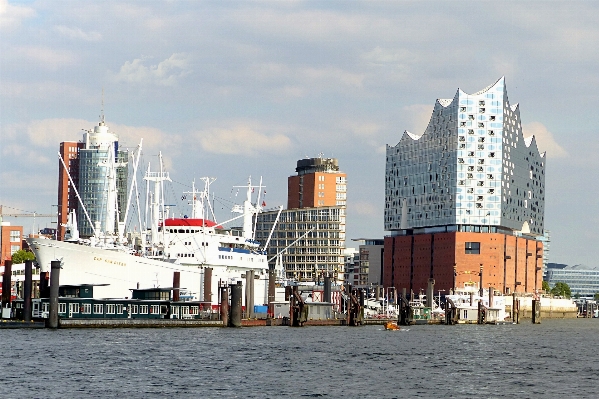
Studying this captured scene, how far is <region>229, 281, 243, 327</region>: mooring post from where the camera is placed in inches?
5197

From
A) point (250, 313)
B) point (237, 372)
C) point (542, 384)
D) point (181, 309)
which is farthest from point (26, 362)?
point (250, 313)

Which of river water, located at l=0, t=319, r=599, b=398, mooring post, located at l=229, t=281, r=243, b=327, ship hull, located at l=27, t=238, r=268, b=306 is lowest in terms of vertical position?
river water, located at l=0, t=319, r=599, b=398

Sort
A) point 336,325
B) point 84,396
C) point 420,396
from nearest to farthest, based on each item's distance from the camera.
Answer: point 84,396 < point 420,396 < point 336,325

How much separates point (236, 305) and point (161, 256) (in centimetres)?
3154

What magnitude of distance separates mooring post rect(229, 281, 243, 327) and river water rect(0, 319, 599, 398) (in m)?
4.88

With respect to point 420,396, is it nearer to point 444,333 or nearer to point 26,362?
point 26,362

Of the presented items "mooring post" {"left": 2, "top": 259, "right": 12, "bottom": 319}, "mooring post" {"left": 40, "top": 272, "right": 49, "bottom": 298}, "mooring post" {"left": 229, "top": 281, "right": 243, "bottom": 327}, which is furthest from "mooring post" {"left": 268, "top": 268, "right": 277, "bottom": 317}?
"mooring post" {"left": 2, "top": 259, "right": 12, "bottom": 319}

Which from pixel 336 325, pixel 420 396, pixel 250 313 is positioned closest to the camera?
pixel 420 396

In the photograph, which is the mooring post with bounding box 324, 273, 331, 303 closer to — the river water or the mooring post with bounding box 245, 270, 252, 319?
the mooring post with bounding box 245, 270, 252, 319

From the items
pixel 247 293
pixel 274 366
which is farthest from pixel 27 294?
pixel 274 366

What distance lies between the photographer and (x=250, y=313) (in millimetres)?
151250

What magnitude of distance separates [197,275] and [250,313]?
19.4m

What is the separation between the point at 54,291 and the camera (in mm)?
115188

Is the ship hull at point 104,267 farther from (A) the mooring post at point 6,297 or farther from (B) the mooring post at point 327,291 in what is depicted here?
(B) the mooring post at point 327,291
